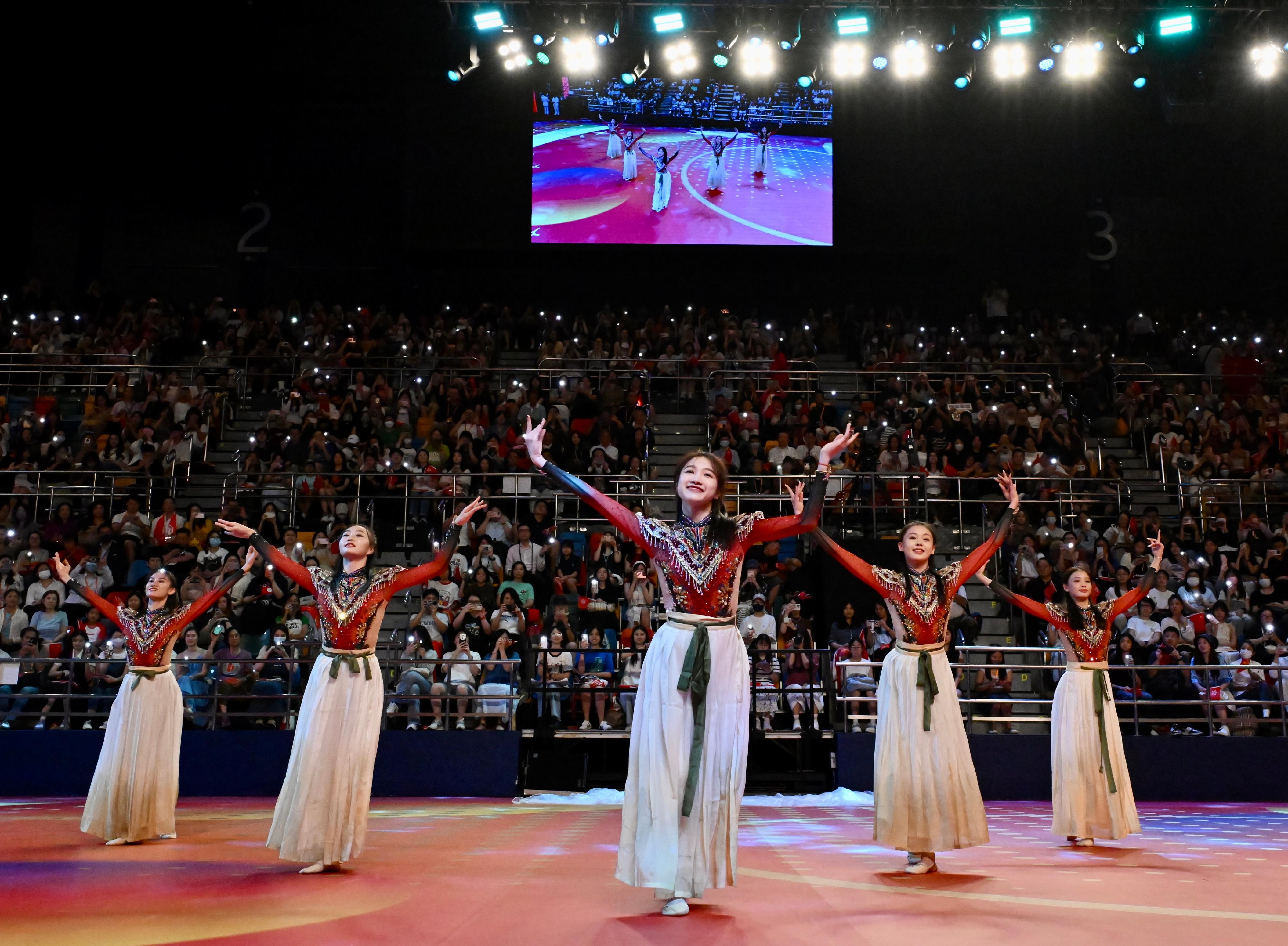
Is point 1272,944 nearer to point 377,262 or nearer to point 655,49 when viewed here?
point 655,49

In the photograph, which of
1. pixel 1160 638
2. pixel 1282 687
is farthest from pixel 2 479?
pixel 1282 687

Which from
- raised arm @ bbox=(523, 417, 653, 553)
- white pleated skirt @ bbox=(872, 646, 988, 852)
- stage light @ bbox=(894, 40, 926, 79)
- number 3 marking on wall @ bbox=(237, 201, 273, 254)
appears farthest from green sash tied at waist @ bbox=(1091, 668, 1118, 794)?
number 3 marking on wall @ bbox=(237, 201, 273, 254)

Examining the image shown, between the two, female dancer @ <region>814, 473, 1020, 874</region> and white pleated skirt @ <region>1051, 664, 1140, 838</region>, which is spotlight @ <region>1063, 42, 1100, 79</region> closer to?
white pleated skirt @ <region>1051, 664, 1140, 838</region>

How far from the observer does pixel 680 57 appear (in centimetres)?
1412

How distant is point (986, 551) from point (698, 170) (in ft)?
46.4

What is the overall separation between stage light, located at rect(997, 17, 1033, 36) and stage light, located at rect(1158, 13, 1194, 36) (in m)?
1.57

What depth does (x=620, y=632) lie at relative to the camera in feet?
40.6

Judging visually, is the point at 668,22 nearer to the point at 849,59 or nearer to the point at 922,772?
the point at 849,59

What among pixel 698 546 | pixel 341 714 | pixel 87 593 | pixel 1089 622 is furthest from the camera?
pixel 87 593

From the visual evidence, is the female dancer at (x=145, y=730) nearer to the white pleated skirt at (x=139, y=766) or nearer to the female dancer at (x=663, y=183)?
the white pleated skirt at (x=139, y=766)

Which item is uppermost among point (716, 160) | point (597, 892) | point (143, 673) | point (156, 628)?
point (716, 160)

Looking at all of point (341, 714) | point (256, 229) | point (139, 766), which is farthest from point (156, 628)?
point (256, 229)

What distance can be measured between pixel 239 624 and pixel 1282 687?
1086 cm

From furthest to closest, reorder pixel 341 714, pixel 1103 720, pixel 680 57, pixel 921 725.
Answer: pixel 680 57 → pixel 1103 720 → pixel 921 725 → pixel 341 714
